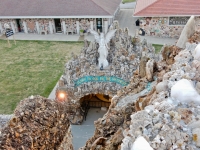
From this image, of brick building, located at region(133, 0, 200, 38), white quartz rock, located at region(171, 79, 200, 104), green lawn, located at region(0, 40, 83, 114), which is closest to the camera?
white quartz rock, located at region(171, 79, 200, 104)

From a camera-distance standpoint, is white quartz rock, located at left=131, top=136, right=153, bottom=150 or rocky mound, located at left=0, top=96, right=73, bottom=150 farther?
rocky mound, located at left=0, top=96, right=73, bottom=150

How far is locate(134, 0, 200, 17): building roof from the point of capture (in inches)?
1095

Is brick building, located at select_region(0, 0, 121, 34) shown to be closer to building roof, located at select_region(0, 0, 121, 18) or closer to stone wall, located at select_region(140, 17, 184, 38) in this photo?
building roof, located at select_region(0, 0, 121, 18)

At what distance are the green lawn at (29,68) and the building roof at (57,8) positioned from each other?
3.90m

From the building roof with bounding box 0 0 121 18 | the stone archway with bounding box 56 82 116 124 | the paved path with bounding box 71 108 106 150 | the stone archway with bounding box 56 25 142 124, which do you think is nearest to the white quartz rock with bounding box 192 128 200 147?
the stone archway with bounding box 56 25 142 124

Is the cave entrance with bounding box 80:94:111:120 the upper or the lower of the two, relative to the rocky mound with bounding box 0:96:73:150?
lower

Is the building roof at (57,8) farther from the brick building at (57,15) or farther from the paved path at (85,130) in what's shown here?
the paved path at (85,130)

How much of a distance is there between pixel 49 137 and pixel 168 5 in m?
24.9

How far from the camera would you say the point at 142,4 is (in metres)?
31.2

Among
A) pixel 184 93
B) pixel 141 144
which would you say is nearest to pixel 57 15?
pixel 184 93

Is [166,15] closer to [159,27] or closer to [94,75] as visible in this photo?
[159,27]

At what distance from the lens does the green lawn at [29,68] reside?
19.6 m

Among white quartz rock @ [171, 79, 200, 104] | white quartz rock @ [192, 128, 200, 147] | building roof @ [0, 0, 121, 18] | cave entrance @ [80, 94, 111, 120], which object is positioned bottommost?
cave entrance @ [80, 94, 111, 120]

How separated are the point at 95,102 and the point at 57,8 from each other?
18.8 metres
